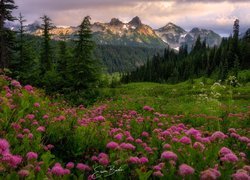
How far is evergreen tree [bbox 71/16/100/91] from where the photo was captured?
28.0 meters

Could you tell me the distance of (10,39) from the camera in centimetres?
3488

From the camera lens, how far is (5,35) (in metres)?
33.8

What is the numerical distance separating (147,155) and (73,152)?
1285 mm

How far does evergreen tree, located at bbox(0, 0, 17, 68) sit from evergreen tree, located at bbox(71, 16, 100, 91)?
24.6ft

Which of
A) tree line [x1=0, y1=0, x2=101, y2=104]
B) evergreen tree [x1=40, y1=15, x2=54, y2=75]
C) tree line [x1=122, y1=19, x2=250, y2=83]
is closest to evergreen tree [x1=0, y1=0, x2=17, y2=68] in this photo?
tree line [x1=0, y1=0, x2=101, y2=104]

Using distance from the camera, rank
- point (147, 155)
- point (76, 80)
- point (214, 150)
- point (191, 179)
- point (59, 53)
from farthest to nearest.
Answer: point (59, 53)
point (76, 80)
point (147, 155)
point (214, 150)
point (191, 179)

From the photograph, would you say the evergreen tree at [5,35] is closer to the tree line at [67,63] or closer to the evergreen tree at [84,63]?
the tree line at [67,63]

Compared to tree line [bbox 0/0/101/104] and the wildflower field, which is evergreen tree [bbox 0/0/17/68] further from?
the wildflower field

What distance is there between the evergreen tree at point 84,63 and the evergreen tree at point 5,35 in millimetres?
7502

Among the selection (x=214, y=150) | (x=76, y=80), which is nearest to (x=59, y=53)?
(x=76, y=80)

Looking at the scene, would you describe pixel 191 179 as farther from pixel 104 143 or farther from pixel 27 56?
pixel 27 56

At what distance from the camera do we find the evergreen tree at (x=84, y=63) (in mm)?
28016

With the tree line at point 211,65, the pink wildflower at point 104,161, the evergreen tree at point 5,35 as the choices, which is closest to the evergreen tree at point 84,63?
the evergreen tree at point 5,35

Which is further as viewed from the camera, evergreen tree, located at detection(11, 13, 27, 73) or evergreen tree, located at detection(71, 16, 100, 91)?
evergreen tree, located at detection(11, 13, 27, 73)
